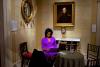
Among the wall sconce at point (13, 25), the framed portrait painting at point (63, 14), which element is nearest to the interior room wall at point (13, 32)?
the wall sconce at point (13, 25)

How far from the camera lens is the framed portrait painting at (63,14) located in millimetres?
6531

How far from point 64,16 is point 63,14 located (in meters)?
0.08

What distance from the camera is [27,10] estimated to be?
5875mm

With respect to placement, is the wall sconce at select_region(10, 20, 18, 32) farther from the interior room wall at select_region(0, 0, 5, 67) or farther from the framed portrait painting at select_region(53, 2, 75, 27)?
the framed portrait painting at select_region(53, 2, 75, 27)

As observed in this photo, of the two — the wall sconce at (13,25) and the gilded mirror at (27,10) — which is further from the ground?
the gilded mirror at (27,10)

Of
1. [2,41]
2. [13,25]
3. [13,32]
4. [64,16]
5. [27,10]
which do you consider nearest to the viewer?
[2,41]

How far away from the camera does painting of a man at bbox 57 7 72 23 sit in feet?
21.5

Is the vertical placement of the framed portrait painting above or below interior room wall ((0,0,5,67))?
above

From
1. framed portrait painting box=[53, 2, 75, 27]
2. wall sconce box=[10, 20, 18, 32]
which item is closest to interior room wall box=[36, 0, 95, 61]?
framed portrait painting box=[53, 2, 75, 27]

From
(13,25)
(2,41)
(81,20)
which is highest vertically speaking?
(81,20)

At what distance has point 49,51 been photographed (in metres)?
5.36

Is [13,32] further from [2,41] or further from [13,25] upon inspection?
[2,41]

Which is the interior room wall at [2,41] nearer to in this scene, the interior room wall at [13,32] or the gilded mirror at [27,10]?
the interior room wall at [13,32]

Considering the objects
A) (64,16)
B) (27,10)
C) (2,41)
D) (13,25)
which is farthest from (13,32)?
(64,16)
